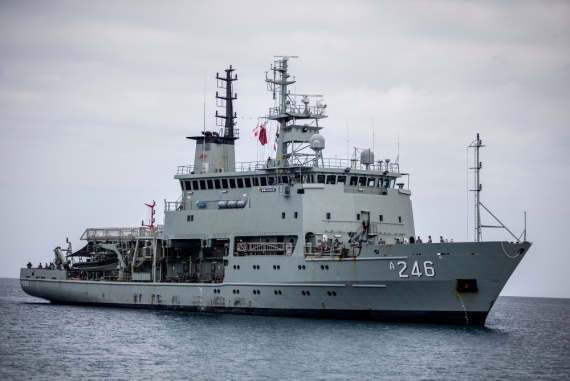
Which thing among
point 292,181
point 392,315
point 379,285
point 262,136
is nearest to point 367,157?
point 292,181

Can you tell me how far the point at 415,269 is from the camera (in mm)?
35375

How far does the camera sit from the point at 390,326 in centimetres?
3619

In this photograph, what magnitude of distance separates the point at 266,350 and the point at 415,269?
777cm

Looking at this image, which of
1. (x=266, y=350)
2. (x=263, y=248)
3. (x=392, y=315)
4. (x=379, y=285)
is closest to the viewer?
(x=266, y=350)

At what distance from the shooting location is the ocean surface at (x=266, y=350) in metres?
27.1

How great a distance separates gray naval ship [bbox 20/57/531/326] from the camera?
3550 cm

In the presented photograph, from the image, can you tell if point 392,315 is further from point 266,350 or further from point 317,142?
point 317,142

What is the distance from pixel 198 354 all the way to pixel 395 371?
7.00 m

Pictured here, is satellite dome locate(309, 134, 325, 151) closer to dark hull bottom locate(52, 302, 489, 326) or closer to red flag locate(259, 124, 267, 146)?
red flag locate(259, 124, 267, 146)

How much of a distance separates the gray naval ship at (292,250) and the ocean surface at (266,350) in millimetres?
1043

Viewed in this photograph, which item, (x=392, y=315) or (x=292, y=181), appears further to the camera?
(x=292, y=181)

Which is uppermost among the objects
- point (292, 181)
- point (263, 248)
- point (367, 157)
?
point (367, 157)

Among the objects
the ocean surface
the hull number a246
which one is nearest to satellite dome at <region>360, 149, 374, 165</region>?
the hull number a246

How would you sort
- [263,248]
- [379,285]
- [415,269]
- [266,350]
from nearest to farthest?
1. [266,350]
2. [415,269]
3. [379,285]
4. [263,248]
